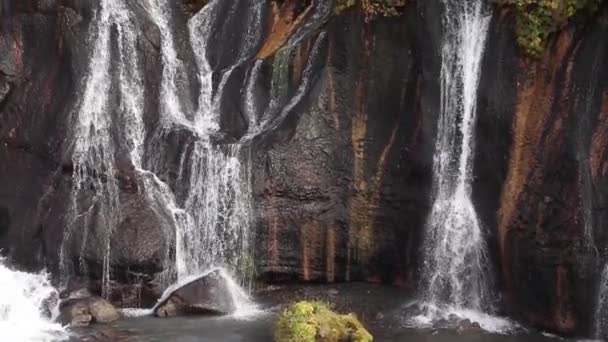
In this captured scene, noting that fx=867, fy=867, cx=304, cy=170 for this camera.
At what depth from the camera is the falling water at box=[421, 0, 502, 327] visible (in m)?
15.4

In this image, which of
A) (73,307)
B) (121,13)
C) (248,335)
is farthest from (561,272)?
(121,13)

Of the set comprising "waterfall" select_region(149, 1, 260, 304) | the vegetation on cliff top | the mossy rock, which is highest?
the vegetation on cliff top

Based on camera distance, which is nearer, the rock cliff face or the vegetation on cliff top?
the rock cliff face

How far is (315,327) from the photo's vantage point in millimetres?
12758

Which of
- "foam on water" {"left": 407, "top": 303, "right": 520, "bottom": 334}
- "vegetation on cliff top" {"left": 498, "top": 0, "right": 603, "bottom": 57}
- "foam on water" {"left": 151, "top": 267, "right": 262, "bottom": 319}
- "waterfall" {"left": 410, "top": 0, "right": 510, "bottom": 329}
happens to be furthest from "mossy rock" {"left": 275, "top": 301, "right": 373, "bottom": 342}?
"vegetation on cliff top" {"left": 498, "top": 0, "right": 603, "bottom": 57}

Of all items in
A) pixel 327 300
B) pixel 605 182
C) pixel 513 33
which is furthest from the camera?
pixel 327 300

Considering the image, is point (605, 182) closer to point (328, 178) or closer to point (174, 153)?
point (328, 178)

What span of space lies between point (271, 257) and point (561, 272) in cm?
543

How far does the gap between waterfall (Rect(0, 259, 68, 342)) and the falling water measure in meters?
6.59

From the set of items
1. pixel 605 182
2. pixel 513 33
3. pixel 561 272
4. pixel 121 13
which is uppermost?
pixel 121 13

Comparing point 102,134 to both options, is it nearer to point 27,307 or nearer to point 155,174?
point 155,174

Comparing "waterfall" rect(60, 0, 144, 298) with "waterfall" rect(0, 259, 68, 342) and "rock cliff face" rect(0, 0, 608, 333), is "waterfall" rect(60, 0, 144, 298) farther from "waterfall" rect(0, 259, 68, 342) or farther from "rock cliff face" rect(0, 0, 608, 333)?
"waterfall" rect(0, 259, 68, 342)

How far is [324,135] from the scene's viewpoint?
16.5 metres

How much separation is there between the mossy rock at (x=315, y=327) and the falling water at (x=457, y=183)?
2683mm
